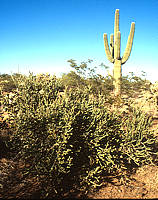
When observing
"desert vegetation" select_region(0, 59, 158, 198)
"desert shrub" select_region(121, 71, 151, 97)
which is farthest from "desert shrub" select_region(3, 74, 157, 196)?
"desert shrub" select_region(121, 71, 151, 97)

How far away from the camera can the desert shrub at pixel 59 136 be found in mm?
5457

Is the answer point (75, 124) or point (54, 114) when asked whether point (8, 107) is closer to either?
point (54, 114)

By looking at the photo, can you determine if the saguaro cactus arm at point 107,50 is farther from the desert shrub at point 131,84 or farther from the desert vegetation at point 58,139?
the desert vegetation at point 58,139

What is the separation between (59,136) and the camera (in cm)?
525

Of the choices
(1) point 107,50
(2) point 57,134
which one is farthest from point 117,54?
(2) point 57,134

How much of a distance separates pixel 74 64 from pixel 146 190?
63.1ft

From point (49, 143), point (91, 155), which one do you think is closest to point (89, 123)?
point (91, 155)

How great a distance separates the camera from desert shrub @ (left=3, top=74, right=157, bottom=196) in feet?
17.9

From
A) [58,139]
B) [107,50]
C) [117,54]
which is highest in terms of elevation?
[107,50]

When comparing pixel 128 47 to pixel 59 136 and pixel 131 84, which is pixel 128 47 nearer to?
pixel 131 84

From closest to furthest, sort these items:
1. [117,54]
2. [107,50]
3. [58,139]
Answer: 1. [58,139]
2. [117,54]
3. [107,50]

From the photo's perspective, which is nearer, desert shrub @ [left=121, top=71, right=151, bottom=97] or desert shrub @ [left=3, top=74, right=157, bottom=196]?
desert shrub @ [left=3, top=74, right=157, bottom=196]

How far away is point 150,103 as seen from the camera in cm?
1229

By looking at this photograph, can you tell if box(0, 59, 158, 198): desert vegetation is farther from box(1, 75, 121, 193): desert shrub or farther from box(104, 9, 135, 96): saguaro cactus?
box(104, 9, 135, 96): saguaro cactus
